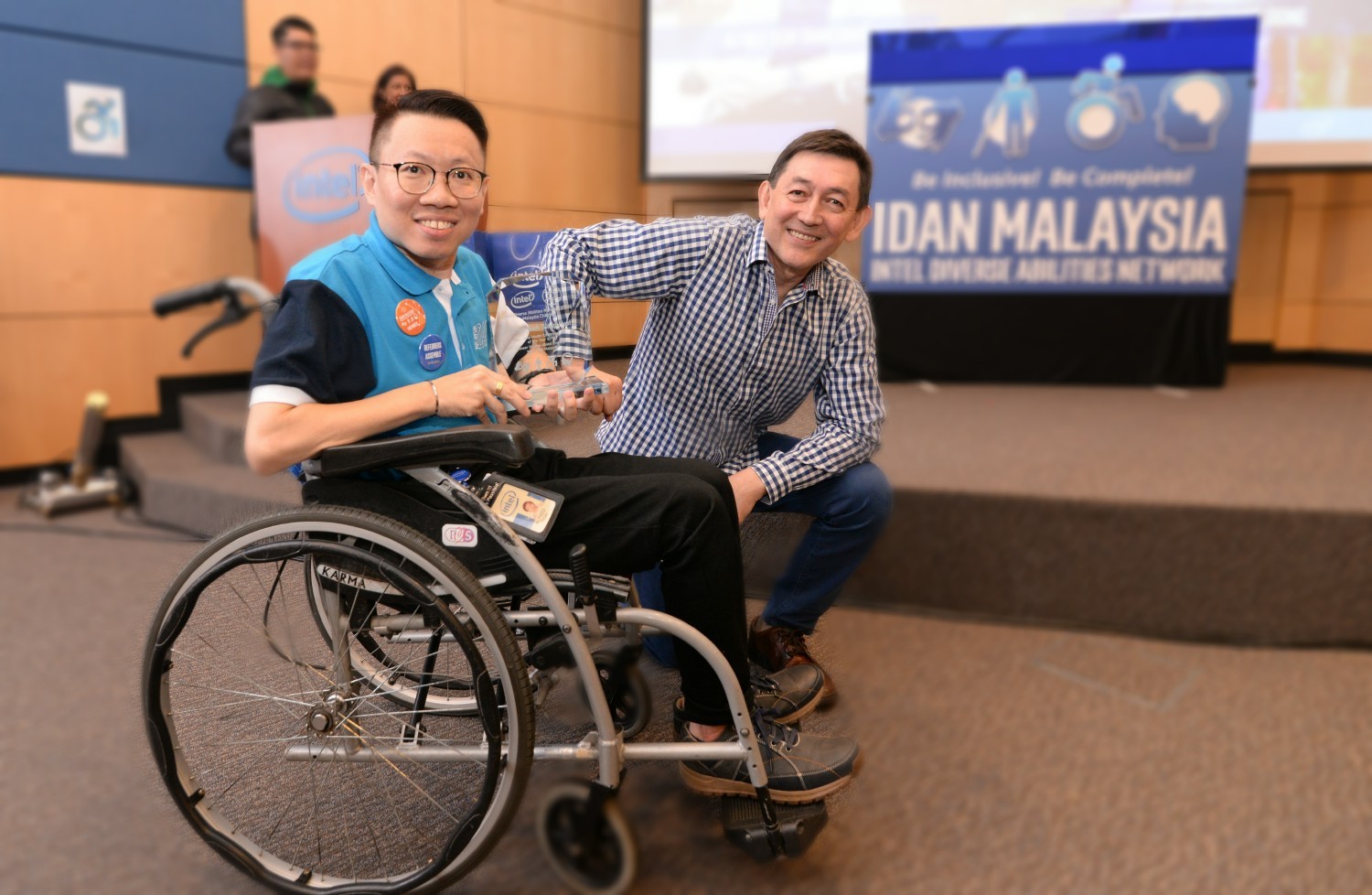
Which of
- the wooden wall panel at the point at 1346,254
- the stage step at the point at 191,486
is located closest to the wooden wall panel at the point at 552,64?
the stage step at the point at 191,486

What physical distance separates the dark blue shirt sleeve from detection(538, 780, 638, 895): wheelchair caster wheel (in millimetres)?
579

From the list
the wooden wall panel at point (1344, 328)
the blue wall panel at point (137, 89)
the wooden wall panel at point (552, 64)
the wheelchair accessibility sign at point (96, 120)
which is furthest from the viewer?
the wooden wall panel at point (1344, 328)

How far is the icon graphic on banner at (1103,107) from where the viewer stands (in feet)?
11.8

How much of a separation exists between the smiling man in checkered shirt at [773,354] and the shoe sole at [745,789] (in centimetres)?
21

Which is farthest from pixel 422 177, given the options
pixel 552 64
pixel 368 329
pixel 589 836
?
pixel 552 64

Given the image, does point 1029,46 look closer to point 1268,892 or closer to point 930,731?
point 930,731

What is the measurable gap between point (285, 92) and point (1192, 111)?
11.2 ft

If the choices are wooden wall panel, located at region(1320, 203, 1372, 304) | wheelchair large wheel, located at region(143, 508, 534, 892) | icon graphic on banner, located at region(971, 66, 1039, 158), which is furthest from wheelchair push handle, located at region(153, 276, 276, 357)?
wooden wall panel, located at region(1320, 203, 1372, 304)

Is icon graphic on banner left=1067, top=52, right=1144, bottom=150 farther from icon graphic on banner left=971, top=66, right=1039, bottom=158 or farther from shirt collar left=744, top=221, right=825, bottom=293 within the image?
shirt collar left=744, top=221, right=825, bottom=293

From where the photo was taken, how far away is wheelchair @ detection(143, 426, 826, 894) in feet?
3.43

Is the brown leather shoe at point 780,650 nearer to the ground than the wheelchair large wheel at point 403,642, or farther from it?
nearer to the ground

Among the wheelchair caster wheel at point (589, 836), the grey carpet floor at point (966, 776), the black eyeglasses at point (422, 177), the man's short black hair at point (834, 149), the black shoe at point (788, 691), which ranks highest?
the man's short black hair at point (834, 149)

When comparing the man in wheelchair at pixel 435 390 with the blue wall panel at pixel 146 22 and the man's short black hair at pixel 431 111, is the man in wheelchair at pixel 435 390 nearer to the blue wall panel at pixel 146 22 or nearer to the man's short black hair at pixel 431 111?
the man's short black hair at pixel 431 111

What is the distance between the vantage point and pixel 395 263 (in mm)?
1138
